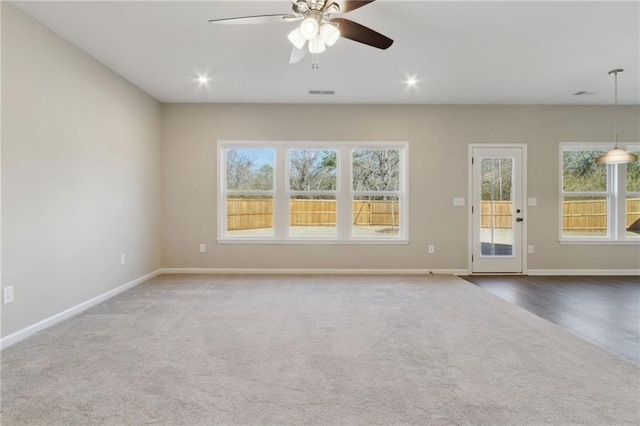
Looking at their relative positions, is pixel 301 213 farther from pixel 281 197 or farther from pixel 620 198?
pixel 620 198

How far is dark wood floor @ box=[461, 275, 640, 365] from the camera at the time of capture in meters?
2.64

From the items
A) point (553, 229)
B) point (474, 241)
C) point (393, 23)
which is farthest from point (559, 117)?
point (393, 23)

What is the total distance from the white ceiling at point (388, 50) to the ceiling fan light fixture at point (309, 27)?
620 mm

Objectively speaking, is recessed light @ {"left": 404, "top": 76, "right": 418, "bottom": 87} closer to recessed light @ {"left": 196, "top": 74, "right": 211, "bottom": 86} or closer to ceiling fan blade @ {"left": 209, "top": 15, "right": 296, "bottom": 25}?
ceiling fan blade @ {"left": 209, "top": 15, "right": 296, "bottom": 25}

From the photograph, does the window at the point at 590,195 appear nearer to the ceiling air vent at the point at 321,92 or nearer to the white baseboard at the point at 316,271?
the white baseboard at the point at 316,271

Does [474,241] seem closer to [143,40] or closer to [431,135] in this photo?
[431,135]

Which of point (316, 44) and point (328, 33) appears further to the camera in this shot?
point (316, 44)

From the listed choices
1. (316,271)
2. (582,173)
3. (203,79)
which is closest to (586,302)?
(582,173)

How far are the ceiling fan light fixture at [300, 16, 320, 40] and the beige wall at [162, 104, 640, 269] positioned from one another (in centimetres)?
298

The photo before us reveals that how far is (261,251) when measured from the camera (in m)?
5.11

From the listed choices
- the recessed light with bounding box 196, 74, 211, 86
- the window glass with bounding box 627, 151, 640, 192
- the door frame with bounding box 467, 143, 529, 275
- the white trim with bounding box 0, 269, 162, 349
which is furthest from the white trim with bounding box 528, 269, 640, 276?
the white trim with bounding box 0, 269, 162, 349

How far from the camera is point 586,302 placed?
3590 millimetres

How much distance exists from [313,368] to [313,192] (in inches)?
134

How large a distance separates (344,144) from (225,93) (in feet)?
6.28
